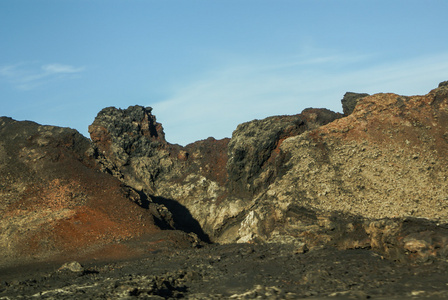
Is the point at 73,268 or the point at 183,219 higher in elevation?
the point at 183,219

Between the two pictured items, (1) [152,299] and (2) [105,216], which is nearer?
(1) [152,299]

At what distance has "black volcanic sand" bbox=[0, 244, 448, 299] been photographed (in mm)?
21109

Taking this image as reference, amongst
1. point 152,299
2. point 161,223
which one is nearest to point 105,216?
point 161,223

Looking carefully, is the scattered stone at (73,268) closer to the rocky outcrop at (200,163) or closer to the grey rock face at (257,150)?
the rocky outcrop at (200,163)

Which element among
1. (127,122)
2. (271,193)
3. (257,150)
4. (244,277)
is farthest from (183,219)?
(244,277)

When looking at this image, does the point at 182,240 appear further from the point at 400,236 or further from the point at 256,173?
the point at 400,236

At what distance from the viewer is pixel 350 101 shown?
47.2 metres

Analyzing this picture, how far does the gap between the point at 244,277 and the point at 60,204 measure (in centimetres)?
2053

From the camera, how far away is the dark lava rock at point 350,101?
46469 millimetres

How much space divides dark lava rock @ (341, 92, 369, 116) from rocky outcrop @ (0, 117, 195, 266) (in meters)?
19.8

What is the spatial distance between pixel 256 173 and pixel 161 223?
1061 cm

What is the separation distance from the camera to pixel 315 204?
A: 118 ft

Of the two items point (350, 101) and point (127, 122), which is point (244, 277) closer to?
point (350, 101)

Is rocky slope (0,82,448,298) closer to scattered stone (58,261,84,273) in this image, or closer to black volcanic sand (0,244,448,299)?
black volcanic sand (0,244,448,299)
